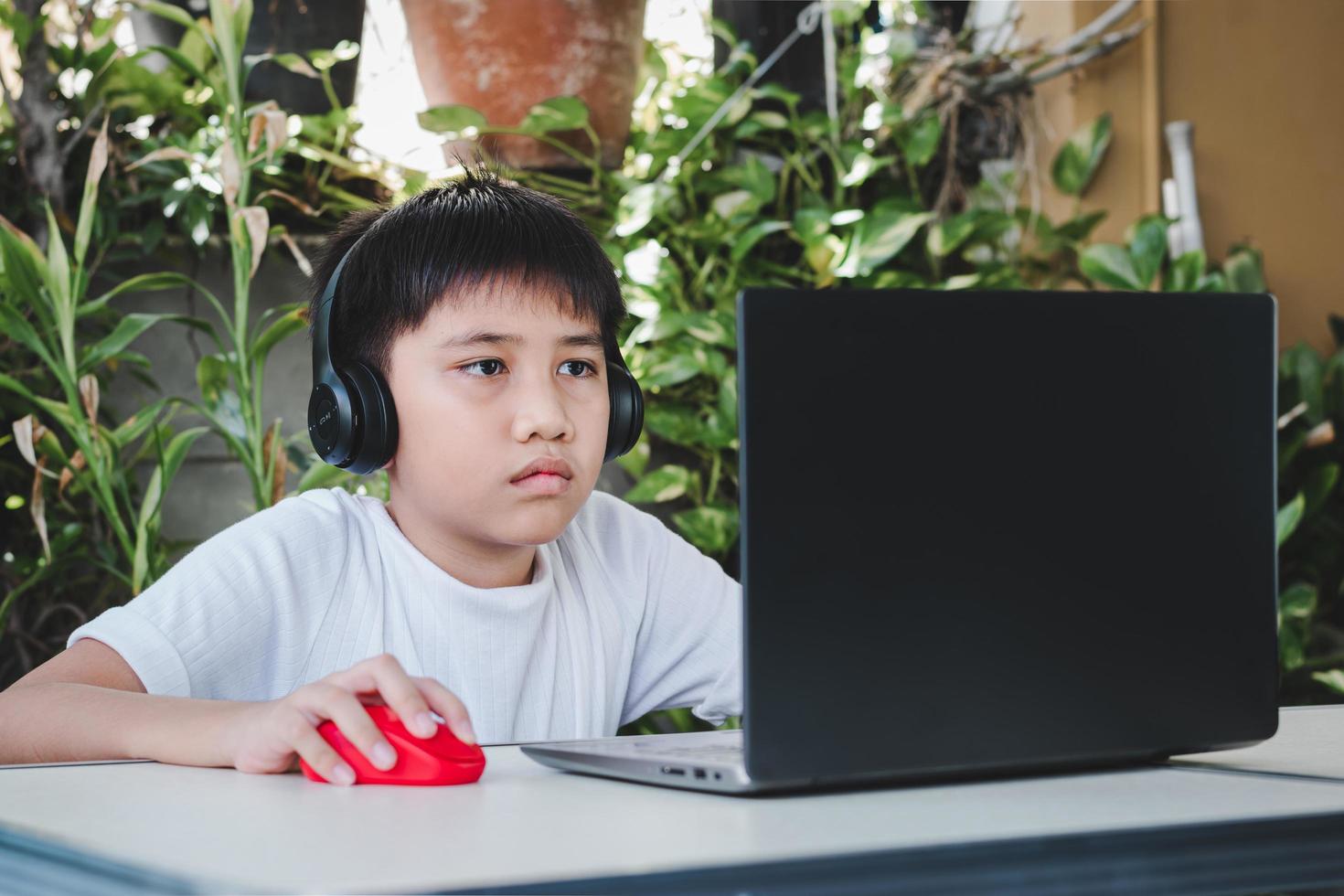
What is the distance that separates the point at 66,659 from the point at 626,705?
1.85 ft

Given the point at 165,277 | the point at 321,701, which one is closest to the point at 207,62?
the point at 165,277

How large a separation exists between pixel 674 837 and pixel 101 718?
0.48 m

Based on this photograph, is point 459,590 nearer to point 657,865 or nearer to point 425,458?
point 425,458

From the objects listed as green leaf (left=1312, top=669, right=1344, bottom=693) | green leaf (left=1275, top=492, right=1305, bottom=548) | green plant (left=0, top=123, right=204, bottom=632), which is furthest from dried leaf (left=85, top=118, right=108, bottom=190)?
green leaf (left=1312, top=669, right=1344, bottom=693)

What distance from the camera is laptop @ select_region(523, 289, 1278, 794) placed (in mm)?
583

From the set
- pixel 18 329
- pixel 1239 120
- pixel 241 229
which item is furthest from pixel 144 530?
pixel 1239 120

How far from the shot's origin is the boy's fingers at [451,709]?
0.70 m

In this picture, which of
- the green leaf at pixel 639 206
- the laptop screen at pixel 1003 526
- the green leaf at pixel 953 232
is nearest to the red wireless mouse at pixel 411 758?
A: the laptop screen at pixel 1003 526

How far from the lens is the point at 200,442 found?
7.03 ft

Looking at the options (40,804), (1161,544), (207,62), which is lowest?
(40,804)

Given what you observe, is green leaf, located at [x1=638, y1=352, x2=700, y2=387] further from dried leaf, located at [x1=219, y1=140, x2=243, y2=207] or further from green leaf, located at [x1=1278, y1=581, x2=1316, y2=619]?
green leaf, located at [x1=1278, y1=581, x2=1316, y2=619]

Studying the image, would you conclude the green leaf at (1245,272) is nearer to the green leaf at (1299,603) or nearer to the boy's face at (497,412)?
the green leaf at (1299,603)

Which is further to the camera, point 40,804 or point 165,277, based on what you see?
point 165,277

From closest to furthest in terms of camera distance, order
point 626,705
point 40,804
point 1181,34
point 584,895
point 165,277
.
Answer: point 584,895 → point 40,804 → point 626,705 → point 165,277 → point 1181,34
